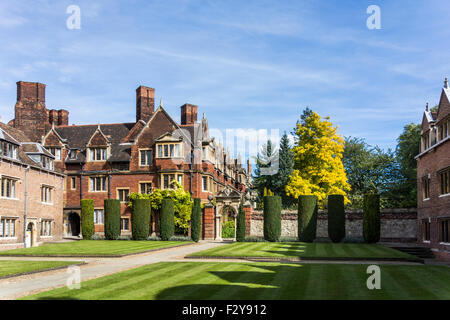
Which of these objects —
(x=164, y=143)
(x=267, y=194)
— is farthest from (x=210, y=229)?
(x=164, y=143)

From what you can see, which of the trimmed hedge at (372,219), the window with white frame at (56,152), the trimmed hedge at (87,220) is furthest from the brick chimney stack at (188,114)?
the trimmed hedge at (372,219)

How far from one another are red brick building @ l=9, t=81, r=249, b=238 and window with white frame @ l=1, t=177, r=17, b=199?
15.8 metres

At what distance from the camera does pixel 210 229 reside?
148 feet

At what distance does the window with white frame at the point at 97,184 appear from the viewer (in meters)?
50.8

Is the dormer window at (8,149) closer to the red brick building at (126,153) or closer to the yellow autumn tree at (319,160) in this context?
the red brick building at (126,153)

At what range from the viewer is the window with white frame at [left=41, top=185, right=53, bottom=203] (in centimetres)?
3975

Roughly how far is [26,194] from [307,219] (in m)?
22.5

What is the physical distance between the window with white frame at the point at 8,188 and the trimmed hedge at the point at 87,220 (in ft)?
32.5

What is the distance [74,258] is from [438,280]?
18305 mm

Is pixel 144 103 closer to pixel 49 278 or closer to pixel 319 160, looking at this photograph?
pixel 319 160

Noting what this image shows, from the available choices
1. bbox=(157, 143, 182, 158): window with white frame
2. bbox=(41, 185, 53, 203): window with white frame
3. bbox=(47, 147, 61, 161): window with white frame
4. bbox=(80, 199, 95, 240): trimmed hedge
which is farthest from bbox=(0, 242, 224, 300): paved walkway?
bbox=(47, 147, 61, 161): window with white frame

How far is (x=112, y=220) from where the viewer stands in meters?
42.7

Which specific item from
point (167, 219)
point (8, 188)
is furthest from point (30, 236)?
point (167, 219)
